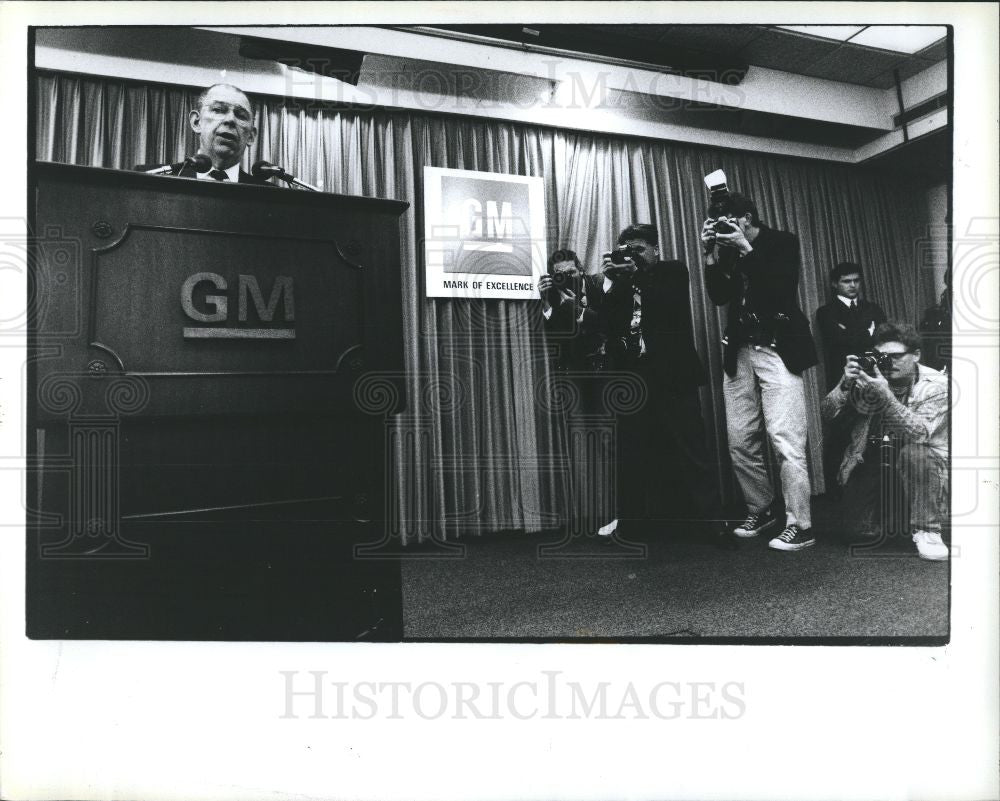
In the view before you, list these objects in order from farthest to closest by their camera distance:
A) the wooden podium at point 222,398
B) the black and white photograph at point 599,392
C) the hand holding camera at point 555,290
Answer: the hand holding camera at point 555,290 < the black and white photograph at point 599,392 < the wooden podium at point 222,398

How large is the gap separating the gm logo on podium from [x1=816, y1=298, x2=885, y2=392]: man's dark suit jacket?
729 millimetres

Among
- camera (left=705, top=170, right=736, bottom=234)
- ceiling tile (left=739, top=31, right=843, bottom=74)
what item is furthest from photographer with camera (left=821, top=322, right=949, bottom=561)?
ceiling tile (left=739, top=31, right=843, bottom=74)

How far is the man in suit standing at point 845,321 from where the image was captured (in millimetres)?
1594

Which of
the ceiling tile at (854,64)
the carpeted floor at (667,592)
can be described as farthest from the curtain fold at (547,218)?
the ceiling tile at (854,64)

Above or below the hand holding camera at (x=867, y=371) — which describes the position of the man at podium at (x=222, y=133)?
above

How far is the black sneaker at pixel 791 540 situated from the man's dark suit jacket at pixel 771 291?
41cm

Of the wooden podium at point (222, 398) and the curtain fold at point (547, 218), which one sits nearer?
the wooden podium at point (222, 398)

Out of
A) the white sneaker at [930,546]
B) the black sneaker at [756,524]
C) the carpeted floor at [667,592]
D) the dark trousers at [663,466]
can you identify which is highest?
the dark trousers at [663,466]

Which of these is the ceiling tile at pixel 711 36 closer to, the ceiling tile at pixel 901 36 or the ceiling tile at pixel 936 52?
the ceiling tile at pixel 901 36

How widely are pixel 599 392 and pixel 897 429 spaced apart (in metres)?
0.75

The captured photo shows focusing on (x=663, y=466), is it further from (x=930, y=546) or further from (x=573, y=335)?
(x=930, y=546)

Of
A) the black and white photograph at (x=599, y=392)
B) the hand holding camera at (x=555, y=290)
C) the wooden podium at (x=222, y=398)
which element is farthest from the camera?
the hand holding camera at (x=555, y=290)

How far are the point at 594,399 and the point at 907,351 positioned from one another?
0.78m

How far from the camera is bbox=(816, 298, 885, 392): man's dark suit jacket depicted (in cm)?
160
